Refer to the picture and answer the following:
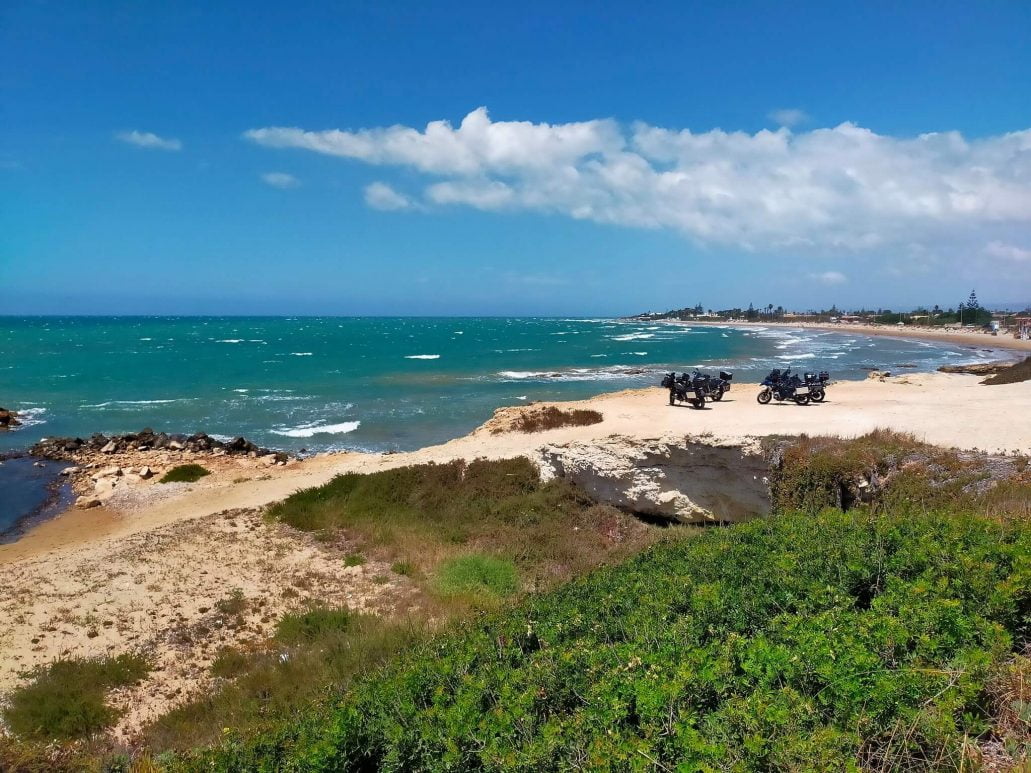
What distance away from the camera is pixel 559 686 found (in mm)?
4383

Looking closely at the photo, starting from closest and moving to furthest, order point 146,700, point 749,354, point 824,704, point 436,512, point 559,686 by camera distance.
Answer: point 824,704 → point 559,686 → point 146,700 → point 436,512 → point 749,354

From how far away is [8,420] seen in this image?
35.7 metres

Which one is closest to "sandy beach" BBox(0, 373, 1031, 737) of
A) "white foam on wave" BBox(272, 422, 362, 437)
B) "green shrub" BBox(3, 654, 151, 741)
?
"green shrub" BBox(3, 654, 151, 741)

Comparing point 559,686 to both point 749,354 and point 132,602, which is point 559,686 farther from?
point 749,354

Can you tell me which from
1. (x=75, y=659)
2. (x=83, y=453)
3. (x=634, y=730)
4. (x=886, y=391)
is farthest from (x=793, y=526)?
(x=83, y=453)

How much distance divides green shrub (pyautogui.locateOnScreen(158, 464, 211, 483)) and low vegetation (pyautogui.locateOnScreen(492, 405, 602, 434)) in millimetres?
12357

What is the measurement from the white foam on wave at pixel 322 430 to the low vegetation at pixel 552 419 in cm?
1112

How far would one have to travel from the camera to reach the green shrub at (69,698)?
7680 millimetres

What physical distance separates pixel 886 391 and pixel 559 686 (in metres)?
31.4

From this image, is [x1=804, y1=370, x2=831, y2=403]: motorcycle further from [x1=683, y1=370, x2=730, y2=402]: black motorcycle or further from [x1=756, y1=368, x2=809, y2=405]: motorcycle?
[x1=683, y1=370, x2=730, y2=402]: black motorcycle

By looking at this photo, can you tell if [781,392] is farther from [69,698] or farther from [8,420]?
[8,420]

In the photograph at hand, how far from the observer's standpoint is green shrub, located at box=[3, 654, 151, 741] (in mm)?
7680

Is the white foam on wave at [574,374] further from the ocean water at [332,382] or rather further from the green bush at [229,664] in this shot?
the green bush at [229,664]

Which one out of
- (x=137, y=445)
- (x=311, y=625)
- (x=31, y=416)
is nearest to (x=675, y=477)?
(x=311, y=625)
